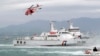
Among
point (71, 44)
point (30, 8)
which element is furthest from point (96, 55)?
point (71, 44)

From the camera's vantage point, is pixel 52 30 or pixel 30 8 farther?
pixel 52 30

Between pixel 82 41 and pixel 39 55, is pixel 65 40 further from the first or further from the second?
pixel 39 55

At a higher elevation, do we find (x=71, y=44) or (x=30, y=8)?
(x=30, y=8)

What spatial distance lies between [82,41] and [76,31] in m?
7.07

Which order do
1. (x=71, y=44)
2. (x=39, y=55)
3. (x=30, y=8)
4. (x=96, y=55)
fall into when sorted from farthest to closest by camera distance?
(x=71, y=44) < (x=39, y=55) < (x=96, y=55) < (x=30, y=8)

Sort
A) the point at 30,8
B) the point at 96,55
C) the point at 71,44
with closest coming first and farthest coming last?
the point at 30,8 < the point at 96,55 < the point at 71,44

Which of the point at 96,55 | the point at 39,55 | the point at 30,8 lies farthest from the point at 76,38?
the point at 30,8

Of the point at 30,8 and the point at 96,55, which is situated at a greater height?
the point at 30,8

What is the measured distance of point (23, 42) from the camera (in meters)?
150

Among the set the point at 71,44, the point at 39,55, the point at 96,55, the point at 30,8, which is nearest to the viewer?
the point at 30,8

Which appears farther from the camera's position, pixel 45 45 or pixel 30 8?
pixel 45 45

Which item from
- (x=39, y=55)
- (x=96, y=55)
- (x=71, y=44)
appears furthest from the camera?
(x=71, y=44)

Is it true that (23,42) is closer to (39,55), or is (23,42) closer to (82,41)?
(82,41)

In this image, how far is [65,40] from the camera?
481 feet
